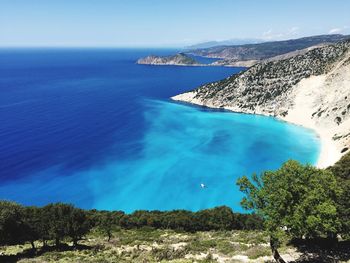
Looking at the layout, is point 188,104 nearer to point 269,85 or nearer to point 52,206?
point 269,85

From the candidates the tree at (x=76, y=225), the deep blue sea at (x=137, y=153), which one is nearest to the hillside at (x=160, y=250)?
the tree at (x=76, y=225)

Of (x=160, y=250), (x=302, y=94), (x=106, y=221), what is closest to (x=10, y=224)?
(x=106, y=221)

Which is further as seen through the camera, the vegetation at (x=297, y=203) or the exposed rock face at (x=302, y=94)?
the exposed rock face at (x=302, y=94)

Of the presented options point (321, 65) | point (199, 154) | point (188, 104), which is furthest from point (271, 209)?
point (321, 65)

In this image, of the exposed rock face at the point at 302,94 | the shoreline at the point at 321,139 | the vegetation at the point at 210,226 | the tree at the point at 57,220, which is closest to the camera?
the vegetation at the point at 210,226

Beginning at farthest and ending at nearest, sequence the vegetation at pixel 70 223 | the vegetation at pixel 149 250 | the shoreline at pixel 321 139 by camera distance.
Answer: the shoreline at pixel 321 139 < the vegetation at pixel 70 223 < the vegetation at pixel 149 250

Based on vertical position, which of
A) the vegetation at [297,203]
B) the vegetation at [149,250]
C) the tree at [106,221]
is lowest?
the tree at [106,221]

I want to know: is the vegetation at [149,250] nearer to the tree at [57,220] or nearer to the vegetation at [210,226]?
the vegetation at [210,226]
